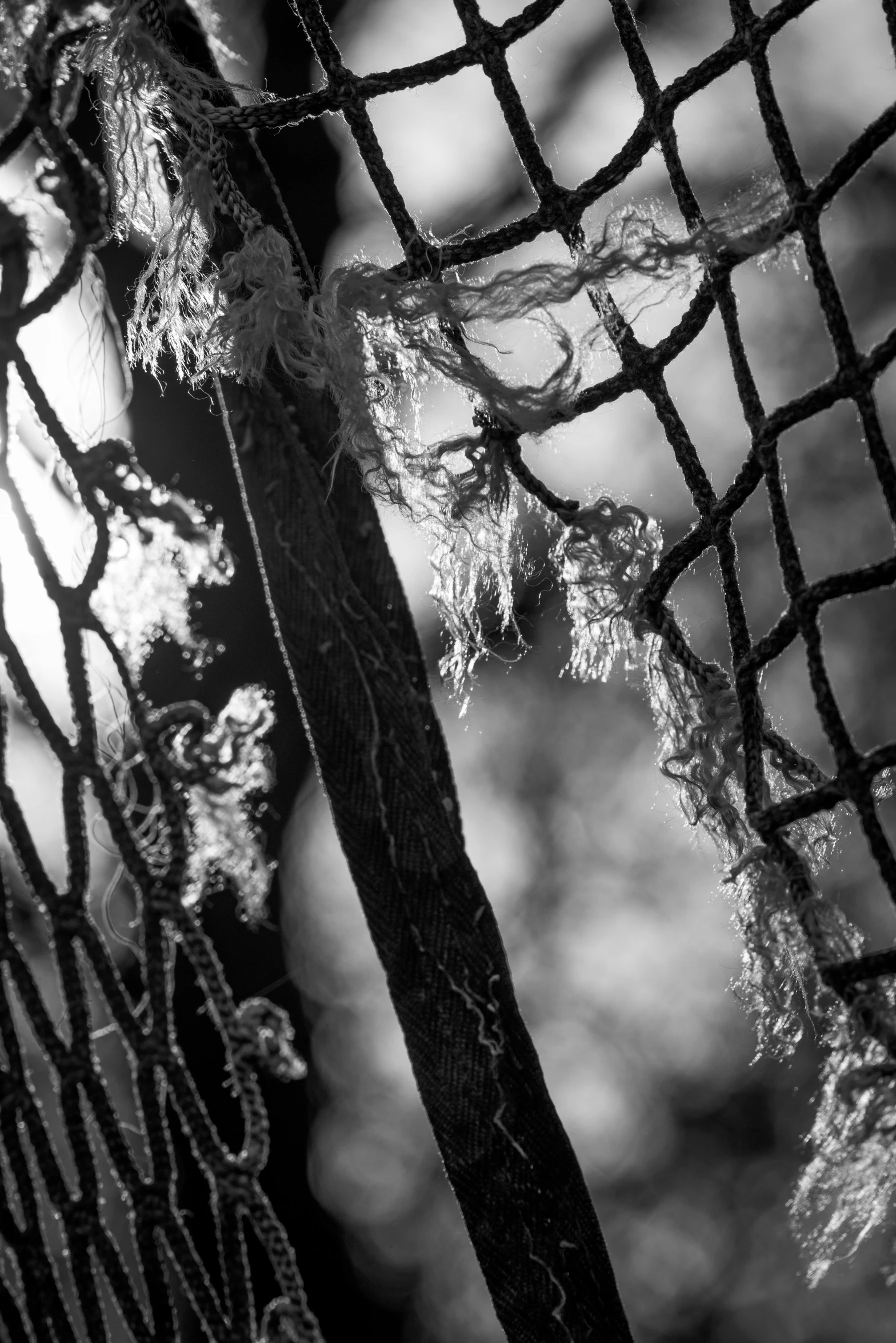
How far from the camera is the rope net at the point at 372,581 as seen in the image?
56 centimetres

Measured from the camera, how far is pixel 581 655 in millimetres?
853

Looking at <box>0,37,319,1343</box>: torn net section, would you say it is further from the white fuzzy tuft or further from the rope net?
the white fuzzy tuft

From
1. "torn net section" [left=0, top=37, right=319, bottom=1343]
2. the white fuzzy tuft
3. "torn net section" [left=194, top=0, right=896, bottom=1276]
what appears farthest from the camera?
the white fuzzy tuft

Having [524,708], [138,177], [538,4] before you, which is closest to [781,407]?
[538,4]

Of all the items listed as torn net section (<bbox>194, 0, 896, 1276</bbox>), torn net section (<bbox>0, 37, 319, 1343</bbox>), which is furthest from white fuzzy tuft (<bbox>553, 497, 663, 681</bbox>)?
torn net section (<bbox>0, 37, 319, 1343</bbox>)

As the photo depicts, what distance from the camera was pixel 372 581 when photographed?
76 cm

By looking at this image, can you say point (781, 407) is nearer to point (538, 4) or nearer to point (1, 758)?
point (538, 4)

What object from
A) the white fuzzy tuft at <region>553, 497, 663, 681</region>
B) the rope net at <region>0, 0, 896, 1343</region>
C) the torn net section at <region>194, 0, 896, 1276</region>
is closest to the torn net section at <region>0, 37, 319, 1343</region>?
the rope net at <region>0, 0, 896, 1343</region>

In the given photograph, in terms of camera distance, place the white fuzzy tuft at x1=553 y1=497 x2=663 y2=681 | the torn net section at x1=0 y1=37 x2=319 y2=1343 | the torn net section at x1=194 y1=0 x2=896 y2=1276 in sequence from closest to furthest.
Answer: the torn net section at x1=0 y1=37 x2=319 y2=1343
the torn net section at x1=194 y1=0 x2=896 y2=1276
the white fuzzy tuft at x1=553 y1=497 x2=663 y2=681

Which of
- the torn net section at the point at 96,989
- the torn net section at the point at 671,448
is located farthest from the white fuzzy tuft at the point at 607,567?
the torn net section at the point at 96,989

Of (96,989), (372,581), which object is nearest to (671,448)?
(372,581)

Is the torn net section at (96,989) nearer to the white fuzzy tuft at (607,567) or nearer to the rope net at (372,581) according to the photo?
the rope net at (372,581)

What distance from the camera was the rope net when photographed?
1.84 ft

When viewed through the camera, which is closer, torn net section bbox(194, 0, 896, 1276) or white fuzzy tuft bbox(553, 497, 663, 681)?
torn net section bbox(194, 0, 896, 1276)
